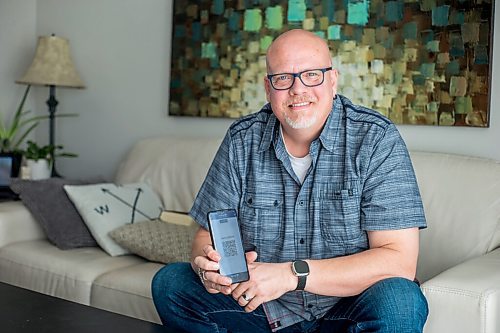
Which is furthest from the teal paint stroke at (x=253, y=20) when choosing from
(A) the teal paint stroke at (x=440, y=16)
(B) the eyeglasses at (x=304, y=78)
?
(B) the eyeglasses at (x=304, y=78)

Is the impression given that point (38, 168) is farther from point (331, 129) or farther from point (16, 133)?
point (331, 129)

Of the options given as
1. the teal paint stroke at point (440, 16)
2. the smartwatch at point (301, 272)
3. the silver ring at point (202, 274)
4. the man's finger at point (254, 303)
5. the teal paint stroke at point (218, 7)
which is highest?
the teal paint stroke at point (218, 7)

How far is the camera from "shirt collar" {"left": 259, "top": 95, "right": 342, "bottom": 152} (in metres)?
1.91

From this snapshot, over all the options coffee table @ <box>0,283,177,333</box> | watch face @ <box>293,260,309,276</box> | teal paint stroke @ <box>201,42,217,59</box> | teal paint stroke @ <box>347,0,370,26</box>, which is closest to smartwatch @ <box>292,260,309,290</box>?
watch face @ <box>293,260,309,276</box>

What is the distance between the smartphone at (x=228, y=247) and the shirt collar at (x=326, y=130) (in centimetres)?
34

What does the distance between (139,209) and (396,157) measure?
4.64 feet

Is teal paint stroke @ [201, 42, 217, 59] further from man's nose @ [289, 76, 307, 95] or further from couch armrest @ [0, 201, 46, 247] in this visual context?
man's nose @ [289, 76, 307, 95]

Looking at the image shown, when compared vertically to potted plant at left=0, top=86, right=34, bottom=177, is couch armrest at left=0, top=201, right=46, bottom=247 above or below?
below

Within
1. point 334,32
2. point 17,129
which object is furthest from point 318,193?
point 17,129

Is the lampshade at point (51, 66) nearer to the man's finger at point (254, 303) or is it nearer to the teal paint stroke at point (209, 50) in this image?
the teal paint stroke at point (209, 50)

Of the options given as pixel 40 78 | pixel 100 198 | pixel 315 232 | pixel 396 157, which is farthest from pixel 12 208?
pixel 396 157

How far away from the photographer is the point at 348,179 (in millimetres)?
1865

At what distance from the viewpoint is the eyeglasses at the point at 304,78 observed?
6.13 ft

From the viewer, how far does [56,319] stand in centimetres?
173
